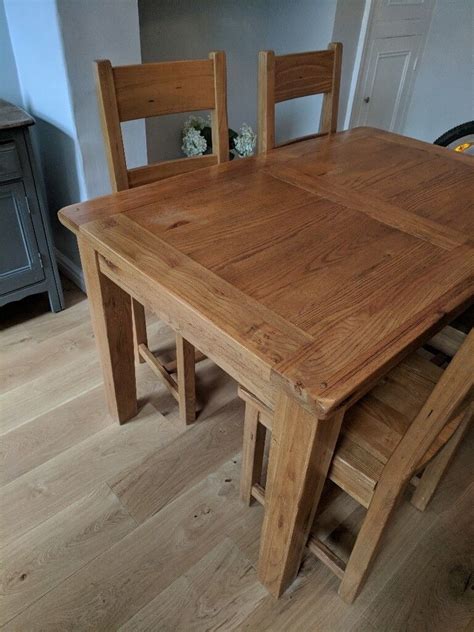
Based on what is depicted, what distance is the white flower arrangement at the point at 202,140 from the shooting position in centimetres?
223

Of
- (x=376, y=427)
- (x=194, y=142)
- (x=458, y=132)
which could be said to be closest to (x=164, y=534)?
(x=376, y=427)

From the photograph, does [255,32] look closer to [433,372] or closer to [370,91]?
[370,91]

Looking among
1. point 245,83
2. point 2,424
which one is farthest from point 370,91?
point 2,424

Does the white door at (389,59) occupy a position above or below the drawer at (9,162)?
above

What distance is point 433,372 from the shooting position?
3.41ft

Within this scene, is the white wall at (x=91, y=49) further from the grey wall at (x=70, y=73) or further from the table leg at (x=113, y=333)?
the table leg at (x=113, y=333)

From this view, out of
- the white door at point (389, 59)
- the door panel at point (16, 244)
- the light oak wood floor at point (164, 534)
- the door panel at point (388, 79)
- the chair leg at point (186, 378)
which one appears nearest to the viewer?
the light oak wood floor at point (164, 534)

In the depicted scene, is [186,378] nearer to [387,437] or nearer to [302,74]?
[387,437]

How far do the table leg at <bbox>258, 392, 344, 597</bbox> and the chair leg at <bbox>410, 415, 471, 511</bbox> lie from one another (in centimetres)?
42

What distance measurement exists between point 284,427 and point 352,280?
0.32m

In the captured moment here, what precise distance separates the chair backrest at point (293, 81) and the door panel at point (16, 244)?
90cm

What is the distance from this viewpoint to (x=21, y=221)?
5.55 feet

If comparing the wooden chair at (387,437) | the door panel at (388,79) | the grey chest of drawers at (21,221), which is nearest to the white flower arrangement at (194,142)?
the grey chest of drawers at (21,221)

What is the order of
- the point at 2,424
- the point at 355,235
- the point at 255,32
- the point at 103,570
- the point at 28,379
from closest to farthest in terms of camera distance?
the point at 355,235, the point at 103,570, the point at 2,424, the point at 28,379, the point at 255,32
